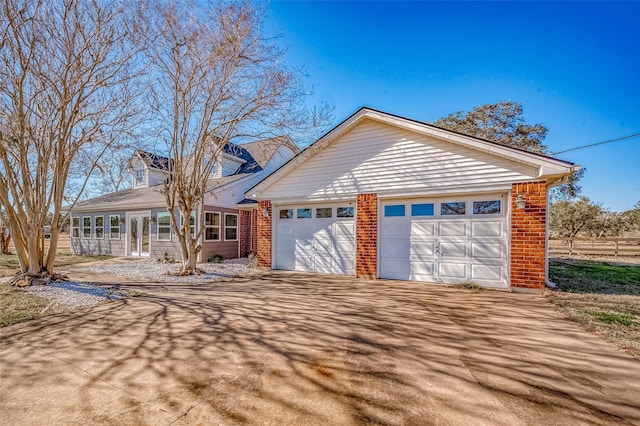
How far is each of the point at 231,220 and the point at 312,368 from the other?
39.1 feet

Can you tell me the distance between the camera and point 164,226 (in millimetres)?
13586

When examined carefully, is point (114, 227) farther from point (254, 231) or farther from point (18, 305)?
point (18, 305)

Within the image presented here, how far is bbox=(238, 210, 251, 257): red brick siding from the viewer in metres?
14.7

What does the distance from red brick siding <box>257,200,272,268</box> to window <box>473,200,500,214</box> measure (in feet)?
22.7

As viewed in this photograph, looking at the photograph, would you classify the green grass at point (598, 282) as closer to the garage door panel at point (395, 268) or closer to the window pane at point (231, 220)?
the garage door panel at point (395, 268)

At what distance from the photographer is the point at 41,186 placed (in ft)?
25.0

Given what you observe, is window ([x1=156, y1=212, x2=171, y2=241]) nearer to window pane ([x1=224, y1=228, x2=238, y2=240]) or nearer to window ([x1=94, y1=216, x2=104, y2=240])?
window pane ([x1=224, y1=228, x2=238, y2=240])

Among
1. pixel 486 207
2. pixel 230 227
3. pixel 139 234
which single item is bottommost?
pixel 139 234

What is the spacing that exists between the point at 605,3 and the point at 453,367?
36.0ft

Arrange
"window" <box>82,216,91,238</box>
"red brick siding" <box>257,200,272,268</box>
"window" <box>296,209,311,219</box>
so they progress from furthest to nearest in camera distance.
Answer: "window" <box>82,216,91,238</box> → "red brick siding" <box>257,200,272,268</box> → "window" <box>296,209,311,219</box>

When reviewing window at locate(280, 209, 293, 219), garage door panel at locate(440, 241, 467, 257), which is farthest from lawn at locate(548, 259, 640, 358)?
window at locate(280, 209, 293, 219)

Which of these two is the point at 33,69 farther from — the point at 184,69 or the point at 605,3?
the point at 605,3

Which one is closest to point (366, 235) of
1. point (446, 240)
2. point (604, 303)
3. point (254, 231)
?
point (446, 240)

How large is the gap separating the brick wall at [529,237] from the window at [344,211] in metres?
4.49
